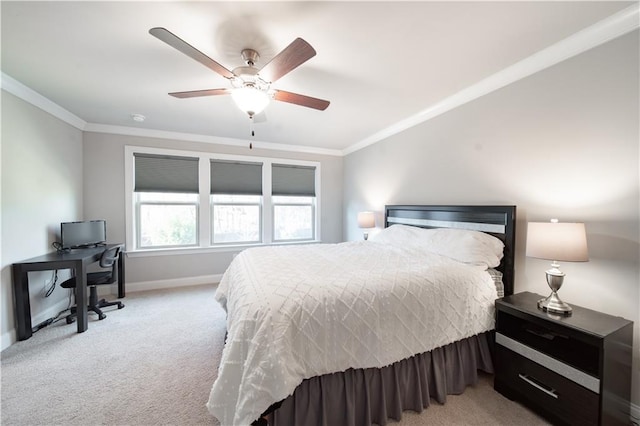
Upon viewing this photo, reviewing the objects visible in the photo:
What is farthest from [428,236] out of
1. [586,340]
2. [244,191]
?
[244,191]

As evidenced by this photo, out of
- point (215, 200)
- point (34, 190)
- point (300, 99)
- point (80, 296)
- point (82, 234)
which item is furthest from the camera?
point (215, 200)

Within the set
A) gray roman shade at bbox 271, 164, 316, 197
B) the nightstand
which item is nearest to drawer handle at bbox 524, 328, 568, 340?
the nightstand

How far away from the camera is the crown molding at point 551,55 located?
5.20 ft

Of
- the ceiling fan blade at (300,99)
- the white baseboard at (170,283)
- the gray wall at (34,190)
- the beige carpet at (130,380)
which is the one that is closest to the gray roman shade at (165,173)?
the gray wall at (34,190)

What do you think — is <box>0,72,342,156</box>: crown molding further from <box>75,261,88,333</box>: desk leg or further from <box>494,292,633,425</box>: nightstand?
<box>494,292,633,425</box>: nightstand

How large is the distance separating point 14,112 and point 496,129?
16.0 feet

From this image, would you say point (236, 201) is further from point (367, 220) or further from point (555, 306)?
point (555, 306)

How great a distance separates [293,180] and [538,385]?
4.32 m

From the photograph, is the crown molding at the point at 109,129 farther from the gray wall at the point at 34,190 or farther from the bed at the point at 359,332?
the bed at the point at 359,332

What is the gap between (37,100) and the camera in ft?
8.95

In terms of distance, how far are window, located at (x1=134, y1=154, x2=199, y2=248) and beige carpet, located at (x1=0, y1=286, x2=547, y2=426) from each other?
1.52 m

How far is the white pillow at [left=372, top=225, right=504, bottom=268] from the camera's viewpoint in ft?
6.88

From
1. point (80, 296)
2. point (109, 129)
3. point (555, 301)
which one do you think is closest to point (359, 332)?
point (555, 301)

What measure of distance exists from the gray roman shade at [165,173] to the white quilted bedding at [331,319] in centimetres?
274
